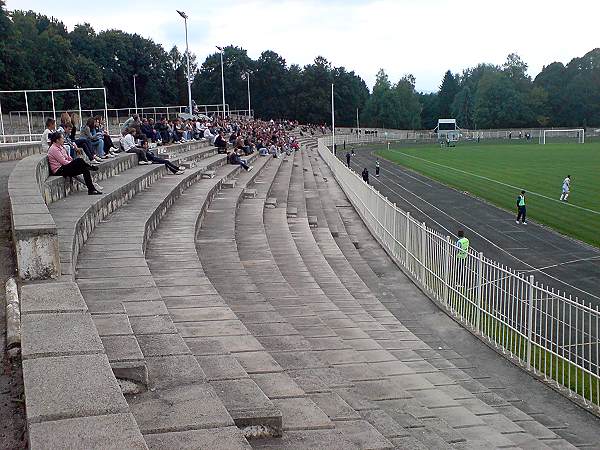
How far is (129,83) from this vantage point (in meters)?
86.6

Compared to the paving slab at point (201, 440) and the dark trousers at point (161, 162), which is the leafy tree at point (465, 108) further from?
the paving slab at point (201, 440)

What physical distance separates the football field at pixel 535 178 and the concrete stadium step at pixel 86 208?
51.1 feet

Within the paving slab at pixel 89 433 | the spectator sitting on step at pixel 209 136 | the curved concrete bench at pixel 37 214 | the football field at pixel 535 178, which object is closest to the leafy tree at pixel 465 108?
the football field at pixel 535 178

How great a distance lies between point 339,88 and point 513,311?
115659mm

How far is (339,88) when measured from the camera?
4793 inches

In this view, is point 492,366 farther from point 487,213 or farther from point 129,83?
point 129,83

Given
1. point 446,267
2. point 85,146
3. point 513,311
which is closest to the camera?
point 513,311

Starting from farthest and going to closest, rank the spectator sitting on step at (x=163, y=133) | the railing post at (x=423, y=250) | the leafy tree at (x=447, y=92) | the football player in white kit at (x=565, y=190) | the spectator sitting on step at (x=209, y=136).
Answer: the leafy tree at (x=447, y=92) → the spectator sitting on step at (x=209, y=136) → the football player in white kit at (x=565, y=190) → the spectator sitting on step at (x=163, y=133) → the railing post at (x=423, y=250)

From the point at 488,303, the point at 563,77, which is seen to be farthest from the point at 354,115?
the point at 488,303

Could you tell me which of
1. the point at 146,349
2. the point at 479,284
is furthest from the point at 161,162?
the point at 146,349

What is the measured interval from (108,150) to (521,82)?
118348 mm

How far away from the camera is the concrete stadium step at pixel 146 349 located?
3.85 metres

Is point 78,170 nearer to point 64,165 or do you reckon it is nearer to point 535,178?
point 64,165

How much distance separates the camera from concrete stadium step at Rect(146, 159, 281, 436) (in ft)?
14.5
